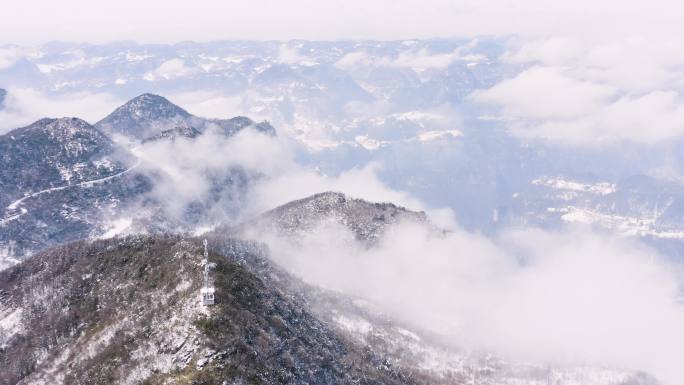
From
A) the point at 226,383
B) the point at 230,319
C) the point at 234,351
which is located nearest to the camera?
the point at 226,383

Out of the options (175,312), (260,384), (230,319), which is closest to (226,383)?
(260,384)

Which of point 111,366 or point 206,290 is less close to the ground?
point 206,290

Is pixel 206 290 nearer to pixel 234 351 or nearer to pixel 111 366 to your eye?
pixel 234 351

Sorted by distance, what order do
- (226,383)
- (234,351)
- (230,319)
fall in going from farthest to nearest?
(230,319) < (234,351) < (226,383)

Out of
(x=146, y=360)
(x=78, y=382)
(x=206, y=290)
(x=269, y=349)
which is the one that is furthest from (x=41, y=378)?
(x=269, y=349)

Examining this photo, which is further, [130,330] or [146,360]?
[130,330]

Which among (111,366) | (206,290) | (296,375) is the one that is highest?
(206,290)

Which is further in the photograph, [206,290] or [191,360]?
[206,290]

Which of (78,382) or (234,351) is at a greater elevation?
(234,351)

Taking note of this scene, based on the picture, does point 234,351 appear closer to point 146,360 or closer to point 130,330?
point 146,360
